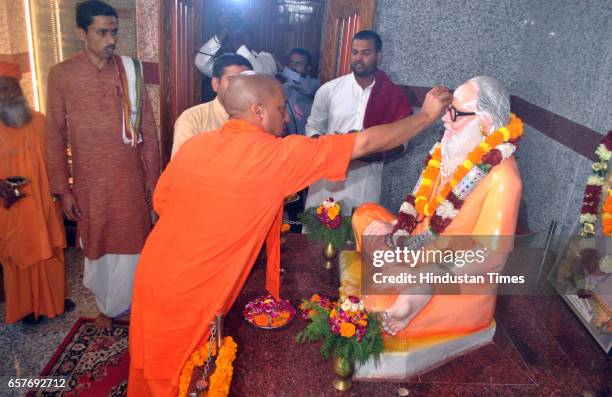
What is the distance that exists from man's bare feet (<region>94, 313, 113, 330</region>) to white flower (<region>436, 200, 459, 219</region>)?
9.34ft

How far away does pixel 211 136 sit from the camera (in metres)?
2.35

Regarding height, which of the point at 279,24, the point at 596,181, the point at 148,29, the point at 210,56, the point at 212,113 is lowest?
the point at 596,181

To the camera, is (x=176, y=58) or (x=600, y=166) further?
(x=176, y=58)

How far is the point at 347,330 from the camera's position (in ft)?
7.22

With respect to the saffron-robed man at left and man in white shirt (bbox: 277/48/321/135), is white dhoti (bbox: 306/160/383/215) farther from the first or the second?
the saffron-robed man at left

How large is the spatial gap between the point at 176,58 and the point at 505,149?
12.5ft

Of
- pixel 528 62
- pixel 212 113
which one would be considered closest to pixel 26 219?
pixel 212 113

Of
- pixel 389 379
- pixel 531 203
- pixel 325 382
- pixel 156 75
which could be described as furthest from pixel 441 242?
pixel 156 75

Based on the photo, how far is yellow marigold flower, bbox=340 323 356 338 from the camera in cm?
220

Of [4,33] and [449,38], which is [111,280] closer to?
[4,33]

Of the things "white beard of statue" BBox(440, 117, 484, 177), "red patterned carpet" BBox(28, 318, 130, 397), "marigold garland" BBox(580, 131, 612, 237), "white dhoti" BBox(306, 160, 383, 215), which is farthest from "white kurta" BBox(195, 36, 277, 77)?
"marigold garland" BBox(580, 131, 612, 237)

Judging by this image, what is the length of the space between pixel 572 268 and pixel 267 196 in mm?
2144

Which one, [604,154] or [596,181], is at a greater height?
[604,154]

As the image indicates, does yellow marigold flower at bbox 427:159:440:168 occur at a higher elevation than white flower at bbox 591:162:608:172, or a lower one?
lower
